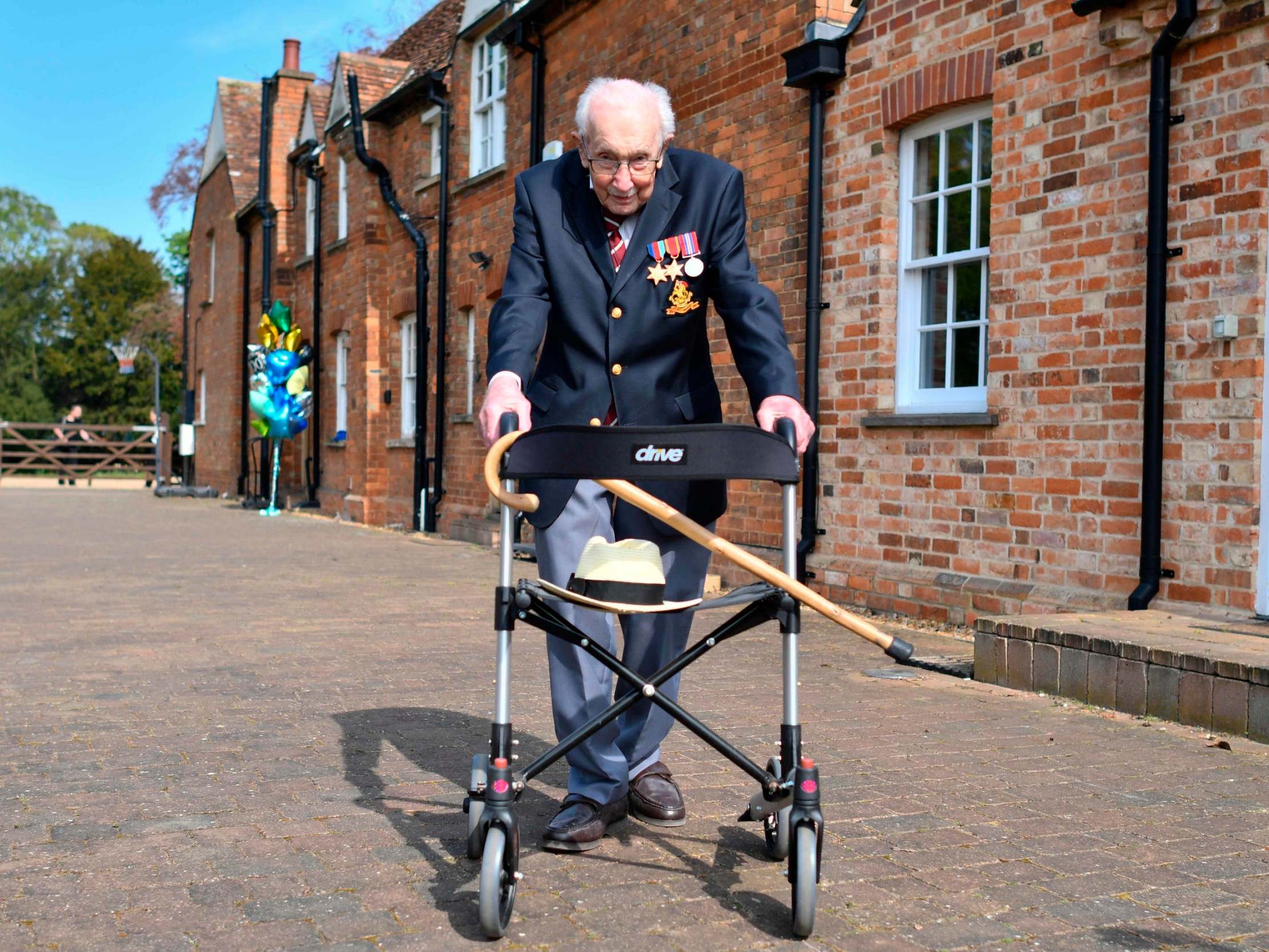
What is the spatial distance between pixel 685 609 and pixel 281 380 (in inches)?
788

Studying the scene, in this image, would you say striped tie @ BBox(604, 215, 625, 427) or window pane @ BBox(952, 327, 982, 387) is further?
window pane @ BBox(952, 327, 982, 387)

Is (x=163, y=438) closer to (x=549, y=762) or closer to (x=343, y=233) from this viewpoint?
(x=343, y=233)

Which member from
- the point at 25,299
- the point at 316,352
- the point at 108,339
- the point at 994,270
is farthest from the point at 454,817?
the point at 25,299

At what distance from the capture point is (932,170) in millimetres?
8945

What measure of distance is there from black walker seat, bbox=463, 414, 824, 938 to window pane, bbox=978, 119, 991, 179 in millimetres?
5896

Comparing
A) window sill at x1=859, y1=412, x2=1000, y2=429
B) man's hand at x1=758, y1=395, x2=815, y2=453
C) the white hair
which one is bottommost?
man's hand at x1=758, y1=395, x2=815, y2=453

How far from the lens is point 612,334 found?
3.60m

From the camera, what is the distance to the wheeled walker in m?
2.93

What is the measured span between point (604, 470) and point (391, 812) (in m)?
1.60

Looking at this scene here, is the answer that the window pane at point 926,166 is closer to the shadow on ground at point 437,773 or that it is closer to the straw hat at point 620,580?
the shadow on ground at point 437,773

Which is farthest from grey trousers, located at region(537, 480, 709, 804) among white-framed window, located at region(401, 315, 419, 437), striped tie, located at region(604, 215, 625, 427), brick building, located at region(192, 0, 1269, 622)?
white-framed window, located at region(401, 315, 419, 437)

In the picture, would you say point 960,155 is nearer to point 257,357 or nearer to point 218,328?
point 257,357

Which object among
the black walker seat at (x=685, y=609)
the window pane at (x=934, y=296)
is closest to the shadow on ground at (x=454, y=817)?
the black walker seat at (x=685, y=609)

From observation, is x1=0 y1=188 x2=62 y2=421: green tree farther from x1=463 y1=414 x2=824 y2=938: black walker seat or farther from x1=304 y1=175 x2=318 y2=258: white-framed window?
x1=463 y1=414 x2=824 y2=938: black walker seat
